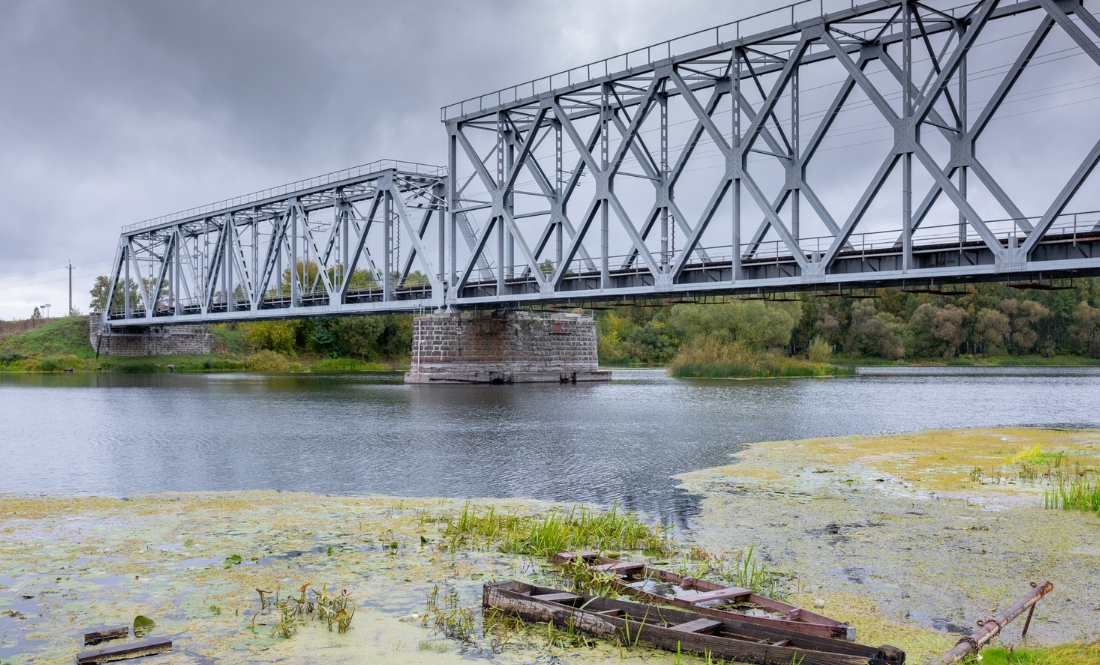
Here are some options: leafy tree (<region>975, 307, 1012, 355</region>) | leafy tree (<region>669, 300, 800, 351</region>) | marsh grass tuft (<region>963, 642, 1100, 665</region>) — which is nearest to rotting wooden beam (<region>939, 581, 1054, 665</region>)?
marsh grass tuft (<region>963, 642, 1100, 665</region>)

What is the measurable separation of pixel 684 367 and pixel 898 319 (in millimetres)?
58519

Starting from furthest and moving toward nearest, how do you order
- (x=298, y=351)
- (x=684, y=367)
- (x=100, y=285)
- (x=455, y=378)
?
(x=100, y=285) → (x=298, y=351) → (x=684, y=367) → (x=455, y=378)

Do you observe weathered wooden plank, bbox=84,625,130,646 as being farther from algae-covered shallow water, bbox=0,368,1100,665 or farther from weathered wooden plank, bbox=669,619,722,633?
weathered wooden plank, bbox=669,619,722,633

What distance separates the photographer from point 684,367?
79.5 meters

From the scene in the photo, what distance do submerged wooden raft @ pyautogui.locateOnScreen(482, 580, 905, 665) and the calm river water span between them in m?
6.75

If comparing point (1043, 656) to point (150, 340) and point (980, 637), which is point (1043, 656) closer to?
point (980, 637)

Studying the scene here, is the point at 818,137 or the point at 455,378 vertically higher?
the point at 818,137

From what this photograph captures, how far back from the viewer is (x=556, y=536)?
12367 millimetres

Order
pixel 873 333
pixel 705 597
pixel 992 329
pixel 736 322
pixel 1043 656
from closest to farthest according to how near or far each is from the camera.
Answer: pixel 1043 656
pixel 705 597
pixel 736 322
pixel 992 329
pixel 873 333

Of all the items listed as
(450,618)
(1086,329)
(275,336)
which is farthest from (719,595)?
(1086,329)

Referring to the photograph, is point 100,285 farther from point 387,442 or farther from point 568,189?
point 387,442

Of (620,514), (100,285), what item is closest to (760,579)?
(620,514)

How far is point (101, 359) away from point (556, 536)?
111675 mm

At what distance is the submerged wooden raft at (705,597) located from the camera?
7.68 metres
